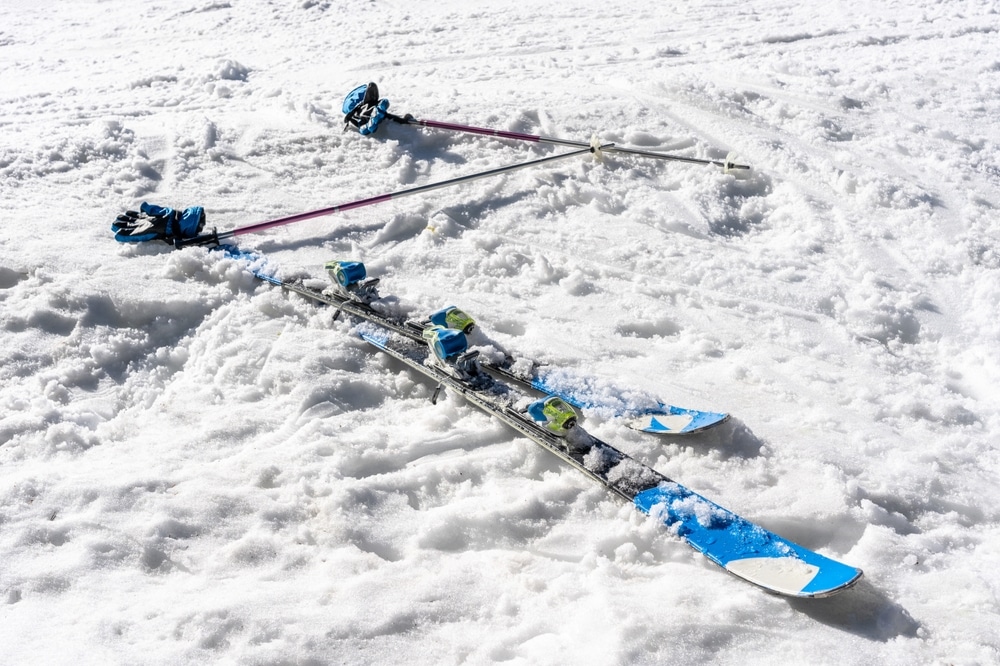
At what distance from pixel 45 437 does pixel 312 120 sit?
407cm

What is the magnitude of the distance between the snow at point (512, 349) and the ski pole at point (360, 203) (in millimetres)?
113

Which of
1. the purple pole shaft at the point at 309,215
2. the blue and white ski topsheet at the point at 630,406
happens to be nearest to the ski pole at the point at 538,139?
the purple pole shaft at the point at 309,215

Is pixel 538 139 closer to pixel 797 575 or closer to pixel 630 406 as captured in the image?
pixel 630 406

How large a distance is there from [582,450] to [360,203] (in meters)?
2.88

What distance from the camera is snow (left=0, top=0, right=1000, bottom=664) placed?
2.66 m

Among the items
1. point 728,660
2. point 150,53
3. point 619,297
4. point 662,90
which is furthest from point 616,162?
point 150,53

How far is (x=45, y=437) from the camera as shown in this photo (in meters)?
3.52

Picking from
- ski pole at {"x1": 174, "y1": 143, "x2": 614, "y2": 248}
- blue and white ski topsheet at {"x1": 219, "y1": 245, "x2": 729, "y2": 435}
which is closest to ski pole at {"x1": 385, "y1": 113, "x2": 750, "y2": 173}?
ski pole at {"x1": 174, "y1": 143, "x2": 614, "y2": 248}

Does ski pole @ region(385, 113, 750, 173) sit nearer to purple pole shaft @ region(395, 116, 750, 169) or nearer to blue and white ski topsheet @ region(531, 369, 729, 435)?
purple pole shaft @ region(395, 116, 750, 169)

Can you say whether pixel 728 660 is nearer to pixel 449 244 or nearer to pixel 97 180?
pixel 449 244

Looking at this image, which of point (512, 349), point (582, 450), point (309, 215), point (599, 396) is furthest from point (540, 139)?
point (582, 450)

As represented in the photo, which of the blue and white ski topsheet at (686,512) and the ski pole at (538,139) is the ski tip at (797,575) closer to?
the blue and white ski topsheet at (686,512)

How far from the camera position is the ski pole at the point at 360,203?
16.6 ft

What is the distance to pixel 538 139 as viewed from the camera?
6211mm
